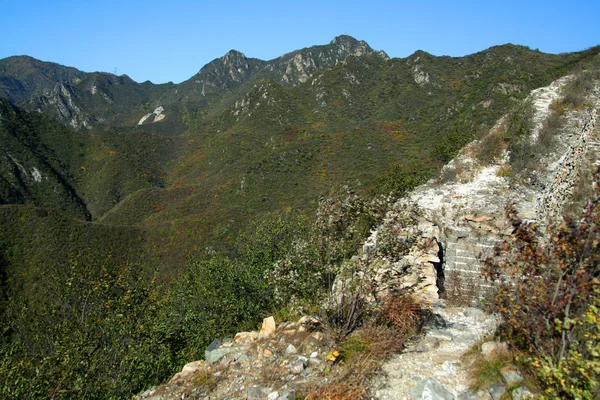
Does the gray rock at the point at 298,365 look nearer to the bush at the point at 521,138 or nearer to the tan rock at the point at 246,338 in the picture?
the tan rock at the point at 246,338

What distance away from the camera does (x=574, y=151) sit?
36.6 feet

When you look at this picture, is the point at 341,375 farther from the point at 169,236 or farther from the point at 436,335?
the point at 169,236

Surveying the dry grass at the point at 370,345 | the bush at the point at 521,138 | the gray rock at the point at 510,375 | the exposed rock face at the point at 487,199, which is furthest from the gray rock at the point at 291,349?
the bush at the point at 521,138

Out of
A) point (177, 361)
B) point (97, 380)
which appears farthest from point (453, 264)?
point (97, 380)

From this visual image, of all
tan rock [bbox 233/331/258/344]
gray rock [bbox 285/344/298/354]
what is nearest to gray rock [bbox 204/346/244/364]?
tan rock [bbox 233/331/258/344]

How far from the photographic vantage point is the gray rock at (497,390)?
4.23m

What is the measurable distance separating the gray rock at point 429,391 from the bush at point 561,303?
1.10 m

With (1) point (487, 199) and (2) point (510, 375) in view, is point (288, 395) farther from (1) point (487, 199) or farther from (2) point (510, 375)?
(1) point (487, 199)

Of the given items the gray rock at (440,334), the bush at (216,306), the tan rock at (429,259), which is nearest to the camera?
the gray rock at (440,334)

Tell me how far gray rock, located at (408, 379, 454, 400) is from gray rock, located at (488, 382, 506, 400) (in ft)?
1.56

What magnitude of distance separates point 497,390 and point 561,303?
4.36 ft

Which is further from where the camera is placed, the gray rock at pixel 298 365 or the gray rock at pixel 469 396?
the gray rock at pixel 298 365

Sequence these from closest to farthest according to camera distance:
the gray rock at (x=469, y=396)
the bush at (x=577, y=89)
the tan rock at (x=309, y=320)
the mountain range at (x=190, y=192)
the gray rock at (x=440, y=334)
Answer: the gray rock at (x=469, y=396) < the gray rock at (x=440, y=334) < the tan rock at (x=309, y=320) < the mountain range at (x=190, y=192) < the bush at (x=577, y=89)

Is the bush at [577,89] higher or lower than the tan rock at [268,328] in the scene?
higher
